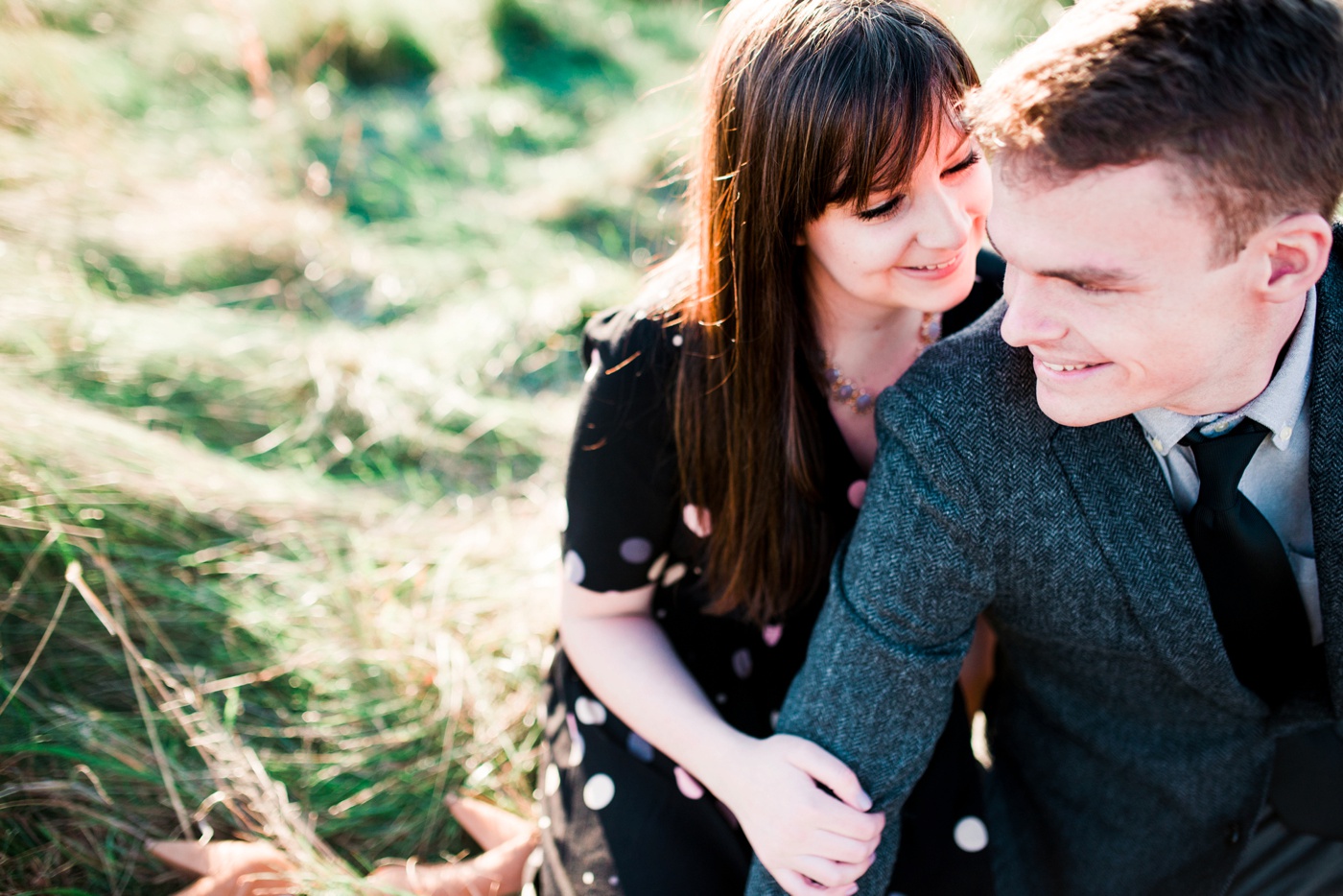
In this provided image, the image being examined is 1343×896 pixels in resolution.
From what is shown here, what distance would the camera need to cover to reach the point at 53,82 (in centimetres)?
454

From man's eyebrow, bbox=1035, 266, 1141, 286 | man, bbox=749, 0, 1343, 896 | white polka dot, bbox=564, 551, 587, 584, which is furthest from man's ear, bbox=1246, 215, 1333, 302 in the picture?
white polka dot, bbox=564, 551, 587, 584

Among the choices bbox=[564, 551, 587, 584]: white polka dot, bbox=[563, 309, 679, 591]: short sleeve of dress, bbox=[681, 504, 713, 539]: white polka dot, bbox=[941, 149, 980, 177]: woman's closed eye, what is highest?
bbox=[941, 149, 980, 177]: woman's closed eye

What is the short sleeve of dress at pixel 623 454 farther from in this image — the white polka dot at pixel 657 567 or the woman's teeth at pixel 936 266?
the woman's teeth at pixel 936 266

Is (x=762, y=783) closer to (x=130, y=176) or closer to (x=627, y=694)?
(x=627, y=694)

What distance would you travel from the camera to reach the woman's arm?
1.47 meters

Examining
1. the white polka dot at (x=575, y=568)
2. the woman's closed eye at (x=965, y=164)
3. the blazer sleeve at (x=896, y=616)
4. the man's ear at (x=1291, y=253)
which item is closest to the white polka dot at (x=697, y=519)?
the white polka dot at (x=575, y=568)

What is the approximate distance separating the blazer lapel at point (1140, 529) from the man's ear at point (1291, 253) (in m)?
0.28

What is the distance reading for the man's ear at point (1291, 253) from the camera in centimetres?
120

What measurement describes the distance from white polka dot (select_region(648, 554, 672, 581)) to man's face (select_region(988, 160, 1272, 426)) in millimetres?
800

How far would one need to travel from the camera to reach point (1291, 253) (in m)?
1.23

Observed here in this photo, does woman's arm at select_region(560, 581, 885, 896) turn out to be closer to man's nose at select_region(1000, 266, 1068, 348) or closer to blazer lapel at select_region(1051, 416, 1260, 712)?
blazer lapel at select_region(1051, 416, 1260, 712)

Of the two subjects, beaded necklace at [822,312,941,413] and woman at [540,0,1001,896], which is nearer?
woman at [540,0,1001,896]

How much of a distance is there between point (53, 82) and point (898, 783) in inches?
198

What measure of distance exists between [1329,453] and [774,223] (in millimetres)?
900
